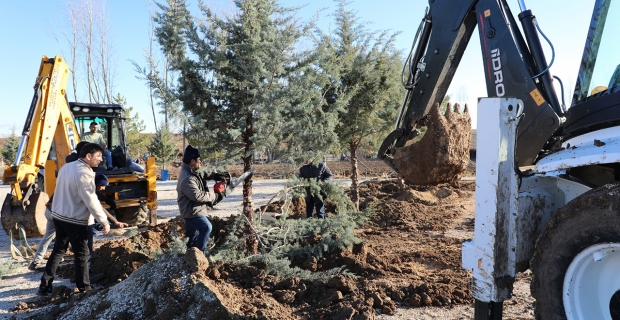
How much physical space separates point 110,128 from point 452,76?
8.80 meters

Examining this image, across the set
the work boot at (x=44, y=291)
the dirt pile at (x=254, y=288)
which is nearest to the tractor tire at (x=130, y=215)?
the dirt pile at (x=254, y=288)

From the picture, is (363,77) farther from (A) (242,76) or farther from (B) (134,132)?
(B) (134,132)

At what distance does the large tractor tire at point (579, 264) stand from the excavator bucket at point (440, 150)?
4.35ft

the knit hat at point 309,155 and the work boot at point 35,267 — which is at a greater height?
the knit hat at point 309,155

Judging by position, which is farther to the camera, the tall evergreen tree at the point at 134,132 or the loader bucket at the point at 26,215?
the tall evergreen tree at the point at 134,132

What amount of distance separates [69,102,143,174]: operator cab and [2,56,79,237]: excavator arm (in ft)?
4.25

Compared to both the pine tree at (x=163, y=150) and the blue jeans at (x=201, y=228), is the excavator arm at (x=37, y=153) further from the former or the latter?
the pine tree at (x=163, y=150)

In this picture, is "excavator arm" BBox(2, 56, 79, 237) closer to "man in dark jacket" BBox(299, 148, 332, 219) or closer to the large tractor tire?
"man in dark jacket" BBox(299, 148, 332, 219)

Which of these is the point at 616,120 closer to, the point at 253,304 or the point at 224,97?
the point at 253,304

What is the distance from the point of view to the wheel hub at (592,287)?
2463mm

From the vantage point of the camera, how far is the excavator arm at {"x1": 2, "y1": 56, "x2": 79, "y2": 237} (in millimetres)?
7812

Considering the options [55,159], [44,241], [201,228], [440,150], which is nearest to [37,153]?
[55,159]

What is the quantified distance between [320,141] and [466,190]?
35.0 ft

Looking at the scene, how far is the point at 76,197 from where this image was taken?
5.41m
